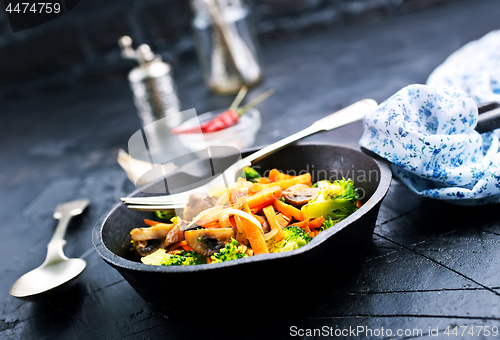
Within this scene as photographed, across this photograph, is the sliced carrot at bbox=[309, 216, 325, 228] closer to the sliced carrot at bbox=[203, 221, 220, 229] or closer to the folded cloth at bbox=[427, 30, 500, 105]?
→ the sliced carrot at bbox=[203, 221, 220, 229]

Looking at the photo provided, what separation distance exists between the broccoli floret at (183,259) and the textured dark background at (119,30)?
315cm

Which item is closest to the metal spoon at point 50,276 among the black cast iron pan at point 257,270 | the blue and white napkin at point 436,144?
the black cast iron pan at point 257,270

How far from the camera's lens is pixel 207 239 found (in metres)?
1.08

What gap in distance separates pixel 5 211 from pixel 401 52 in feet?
9.04

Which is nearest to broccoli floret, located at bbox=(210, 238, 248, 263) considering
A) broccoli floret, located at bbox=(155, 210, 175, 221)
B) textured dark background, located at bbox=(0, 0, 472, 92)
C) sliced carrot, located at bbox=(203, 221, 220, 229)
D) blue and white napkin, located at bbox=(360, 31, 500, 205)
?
sliced carrot, located at bbox=(203, 221, 220, 229)

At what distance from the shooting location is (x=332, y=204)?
3.71ft

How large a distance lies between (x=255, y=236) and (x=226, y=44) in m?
1.93

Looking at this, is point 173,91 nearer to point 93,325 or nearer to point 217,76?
point 217,76

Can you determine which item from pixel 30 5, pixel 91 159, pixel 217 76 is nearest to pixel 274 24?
pixel 217 76

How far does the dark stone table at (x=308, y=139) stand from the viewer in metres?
1.03

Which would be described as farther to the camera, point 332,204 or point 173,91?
point 173,91

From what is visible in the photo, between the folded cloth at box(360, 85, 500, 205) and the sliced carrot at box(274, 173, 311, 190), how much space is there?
0.66 ft

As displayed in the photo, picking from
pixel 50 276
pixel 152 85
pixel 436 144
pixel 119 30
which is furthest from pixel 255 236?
pixel 119 30

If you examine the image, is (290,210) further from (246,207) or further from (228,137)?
(228,137)
